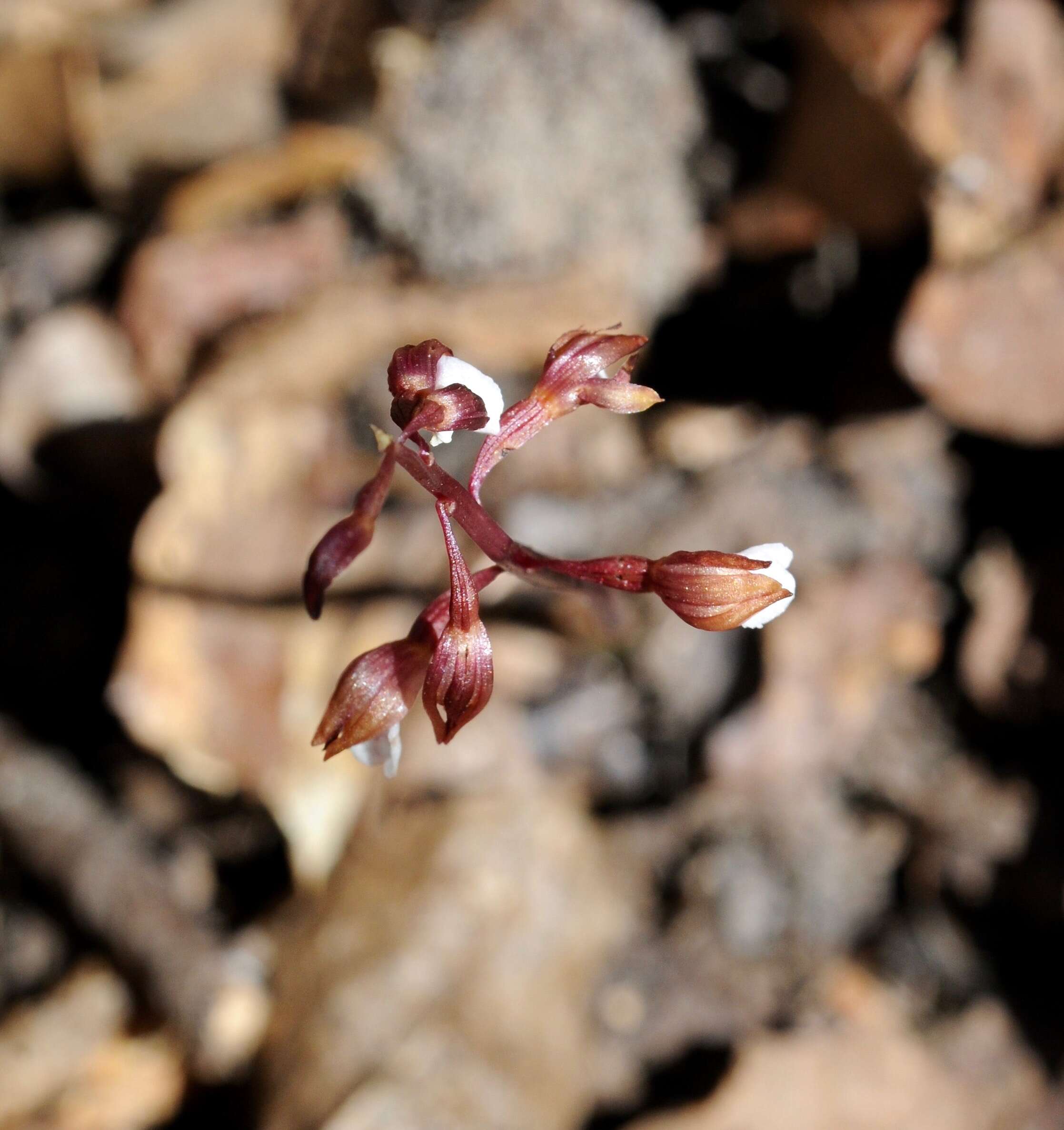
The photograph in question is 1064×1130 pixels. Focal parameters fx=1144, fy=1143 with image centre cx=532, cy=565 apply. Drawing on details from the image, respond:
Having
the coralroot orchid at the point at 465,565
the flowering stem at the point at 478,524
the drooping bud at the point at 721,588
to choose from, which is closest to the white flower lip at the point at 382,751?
the coralroot orchid at the point at 465,565

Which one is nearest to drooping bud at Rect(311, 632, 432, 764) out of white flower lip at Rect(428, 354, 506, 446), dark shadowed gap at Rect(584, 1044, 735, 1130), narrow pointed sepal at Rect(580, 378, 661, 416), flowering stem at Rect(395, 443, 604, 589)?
flowering stem at Rect(395, 443, 604, 589)

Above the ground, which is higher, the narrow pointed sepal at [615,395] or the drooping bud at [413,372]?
the drooping bud at [413,372]

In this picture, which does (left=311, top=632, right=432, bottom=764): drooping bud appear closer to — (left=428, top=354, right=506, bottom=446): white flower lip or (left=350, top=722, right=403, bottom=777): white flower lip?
(left=350, top=722, right=403, bottom=777): white flower lip

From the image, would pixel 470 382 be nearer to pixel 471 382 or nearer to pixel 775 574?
pixel 471 382

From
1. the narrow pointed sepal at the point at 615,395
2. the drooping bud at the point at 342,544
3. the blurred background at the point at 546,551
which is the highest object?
the narrow pointed sepal at the point at 615,395

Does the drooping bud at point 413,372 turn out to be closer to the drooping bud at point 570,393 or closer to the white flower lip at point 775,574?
the drooping bud at point 570,393

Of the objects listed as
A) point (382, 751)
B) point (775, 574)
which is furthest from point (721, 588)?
point (382, 751)
